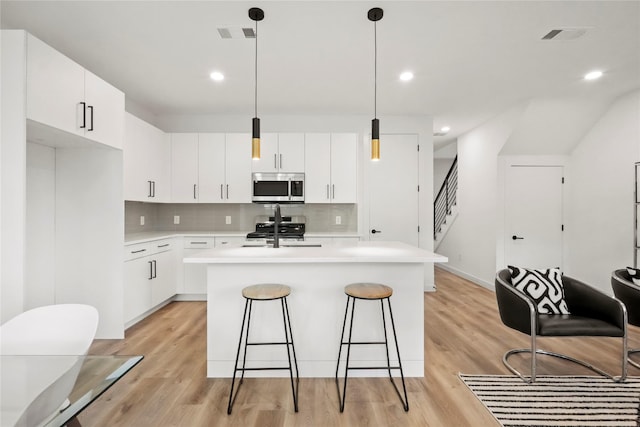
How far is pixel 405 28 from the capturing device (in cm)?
256

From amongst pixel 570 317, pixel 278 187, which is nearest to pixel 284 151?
pixel 278 187

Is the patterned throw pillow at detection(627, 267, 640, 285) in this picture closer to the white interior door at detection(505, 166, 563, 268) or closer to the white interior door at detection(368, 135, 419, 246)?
the white interior door at detection(505, 166, 563, 268)

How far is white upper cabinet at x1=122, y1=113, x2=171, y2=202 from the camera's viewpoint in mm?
3568

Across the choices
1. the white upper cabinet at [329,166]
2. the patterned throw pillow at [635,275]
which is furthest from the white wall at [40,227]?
the patterned throw pillow at [635,275]

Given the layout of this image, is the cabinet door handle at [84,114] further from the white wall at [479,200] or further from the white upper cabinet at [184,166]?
the white wall at [479,200]

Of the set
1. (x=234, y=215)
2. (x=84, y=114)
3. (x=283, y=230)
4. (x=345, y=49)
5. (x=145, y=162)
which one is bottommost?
(x=283, y=230)

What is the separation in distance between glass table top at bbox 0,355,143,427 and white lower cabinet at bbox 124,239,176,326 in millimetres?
2046

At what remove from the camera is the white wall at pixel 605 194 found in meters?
4.02

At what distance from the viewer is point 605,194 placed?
437 cm

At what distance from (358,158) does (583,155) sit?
3393 mm

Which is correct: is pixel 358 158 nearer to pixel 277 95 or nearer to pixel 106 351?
pixel 277 95

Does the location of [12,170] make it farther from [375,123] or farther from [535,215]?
[535,215]

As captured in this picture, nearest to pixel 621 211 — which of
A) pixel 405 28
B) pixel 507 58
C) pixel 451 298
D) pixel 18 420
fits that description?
pixel 451 298

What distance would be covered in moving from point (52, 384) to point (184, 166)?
12.3 ft
